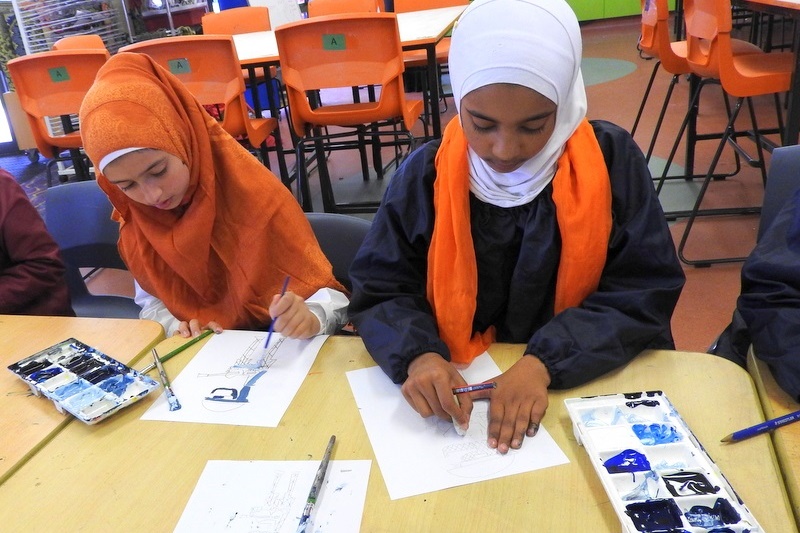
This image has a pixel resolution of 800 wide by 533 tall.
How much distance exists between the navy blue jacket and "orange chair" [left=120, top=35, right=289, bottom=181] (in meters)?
2.00

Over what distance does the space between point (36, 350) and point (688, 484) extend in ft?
3.68

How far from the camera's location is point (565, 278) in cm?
105

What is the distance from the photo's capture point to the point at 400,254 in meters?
1.12

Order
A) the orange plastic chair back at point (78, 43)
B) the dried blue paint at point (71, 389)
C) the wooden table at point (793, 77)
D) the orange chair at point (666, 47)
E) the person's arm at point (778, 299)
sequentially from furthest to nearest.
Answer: the orange plastic chair back at point (78, 43) → the orange chair at point (666, 47) → the wooden table at point (793, 77) → the dried blue paint at point (71, 389) → the person's arm at point (778, 299)

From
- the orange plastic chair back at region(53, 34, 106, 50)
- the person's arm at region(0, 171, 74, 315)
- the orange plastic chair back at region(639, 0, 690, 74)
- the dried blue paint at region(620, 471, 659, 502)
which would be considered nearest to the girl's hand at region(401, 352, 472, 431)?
the dried blue paint at region(620, 471, 659, 502)

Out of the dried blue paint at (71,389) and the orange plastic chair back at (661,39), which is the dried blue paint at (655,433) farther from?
the orange plastic chair back at (661,39)

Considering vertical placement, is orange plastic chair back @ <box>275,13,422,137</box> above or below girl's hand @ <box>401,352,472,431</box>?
above

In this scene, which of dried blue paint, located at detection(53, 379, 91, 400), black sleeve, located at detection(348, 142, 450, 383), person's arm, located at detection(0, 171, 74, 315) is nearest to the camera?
dried blue paint, located at detection(53, 379, 91, 400)

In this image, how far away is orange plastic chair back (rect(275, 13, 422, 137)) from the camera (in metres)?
2.72

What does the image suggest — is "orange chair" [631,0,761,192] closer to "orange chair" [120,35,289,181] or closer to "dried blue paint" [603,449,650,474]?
"orange chair" [120,35,289,181]

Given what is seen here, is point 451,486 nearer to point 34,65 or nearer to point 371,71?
point 371,71

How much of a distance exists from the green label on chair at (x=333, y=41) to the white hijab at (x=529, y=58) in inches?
74.2

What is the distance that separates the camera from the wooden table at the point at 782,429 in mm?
704

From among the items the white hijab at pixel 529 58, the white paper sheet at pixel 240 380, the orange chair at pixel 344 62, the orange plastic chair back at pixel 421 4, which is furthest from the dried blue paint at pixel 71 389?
the orange plastic chair back at pixel 421 4
